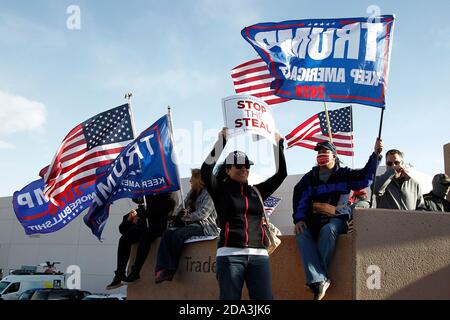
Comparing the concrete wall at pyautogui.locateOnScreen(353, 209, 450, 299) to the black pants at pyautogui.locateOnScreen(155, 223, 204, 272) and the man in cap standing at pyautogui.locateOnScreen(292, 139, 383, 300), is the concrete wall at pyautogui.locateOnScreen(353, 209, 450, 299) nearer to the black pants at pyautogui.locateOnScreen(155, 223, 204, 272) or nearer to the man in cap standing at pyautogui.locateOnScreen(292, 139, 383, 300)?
the man in cap standing at pyautogui.locateOnScreen(292, 139, 383, 300)

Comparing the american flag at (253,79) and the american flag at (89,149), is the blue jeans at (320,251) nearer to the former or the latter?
the american flag at (89,149)

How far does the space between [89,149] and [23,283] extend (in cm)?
1618

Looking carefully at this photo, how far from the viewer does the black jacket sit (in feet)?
13.0

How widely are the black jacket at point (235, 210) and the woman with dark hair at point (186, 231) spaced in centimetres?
156

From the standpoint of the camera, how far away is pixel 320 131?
11.4 m

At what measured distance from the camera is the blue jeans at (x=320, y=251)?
14.6ft

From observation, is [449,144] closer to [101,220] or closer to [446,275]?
[446,275]

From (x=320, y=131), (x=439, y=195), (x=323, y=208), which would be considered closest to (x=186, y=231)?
(x=323, y=208)

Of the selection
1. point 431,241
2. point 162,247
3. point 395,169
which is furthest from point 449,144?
point 162,247

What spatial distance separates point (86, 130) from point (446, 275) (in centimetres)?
557

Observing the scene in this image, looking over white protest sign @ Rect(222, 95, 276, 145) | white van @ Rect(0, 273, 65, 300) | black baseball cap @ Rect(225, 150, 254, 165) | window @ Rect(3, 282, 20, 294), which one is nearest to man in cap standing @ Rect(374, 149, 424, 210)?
white protest sign @ Rect(222, 95, 276, 145)

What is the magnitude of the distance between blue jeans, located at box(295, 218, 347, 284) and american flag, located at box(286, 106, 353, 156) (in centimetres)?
679

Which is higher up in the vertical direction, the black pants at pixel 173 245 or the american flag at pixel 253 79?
the american flag at pixel 253 79

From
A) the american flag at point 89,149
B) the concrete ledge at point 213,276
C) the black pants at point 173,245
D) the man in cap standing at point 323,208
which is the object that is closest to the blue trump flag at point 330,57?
the man in cap standing at point 323,208
